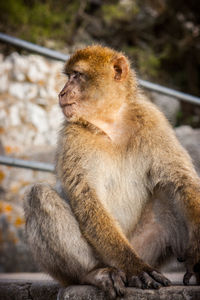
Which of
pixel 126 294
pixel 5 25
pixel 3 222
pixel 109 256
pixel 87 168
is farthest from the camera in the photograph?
pixel 5 25

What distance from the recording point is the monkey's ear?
92.1 inches

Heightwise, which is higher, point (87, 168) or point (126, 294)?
point (87, 168)

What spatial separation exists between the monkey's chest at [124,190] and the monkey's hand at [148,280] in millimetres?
444

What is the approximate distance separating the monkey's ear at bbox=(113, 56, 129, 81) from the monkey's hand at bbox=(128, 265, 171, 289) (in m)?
1.10

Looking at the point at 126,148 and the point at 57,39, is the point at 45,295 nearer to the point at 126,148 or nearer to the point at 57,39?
the point at 126,148

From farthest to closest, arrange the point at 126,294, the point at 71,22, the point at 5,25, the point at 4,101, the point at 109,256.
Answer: the point at 71,22
the point at 5,25
the point at 4,101
the point at 109,256
the point at 126,294

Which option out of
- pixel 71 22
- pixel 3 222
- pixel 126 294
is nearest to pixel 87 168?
pixel 126 294

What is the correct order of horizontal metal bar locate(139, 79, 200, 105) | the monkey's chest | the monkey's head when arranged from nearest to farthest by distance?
the monkey's chest
the monkey's head
horizontal metal bar locate(139, 79, 200, 105)

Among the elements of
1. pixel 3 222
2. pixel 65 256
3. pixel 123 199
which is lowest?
pixel 3 222

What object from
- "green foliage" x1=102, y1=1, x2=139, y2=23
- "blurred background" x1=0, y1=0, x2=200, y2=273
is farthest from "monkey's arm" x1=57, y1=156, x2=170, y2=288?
"green foliage" x1=102, y1=1, x2=139, y2=23

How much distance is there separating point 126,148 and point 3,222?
231cm

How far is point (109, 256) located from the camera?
1818 millimetres

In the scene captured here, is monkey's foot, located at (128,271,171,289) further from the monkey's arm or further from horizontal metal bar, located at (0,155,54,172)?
horizontal metal bar, located at (0,155,54,172)

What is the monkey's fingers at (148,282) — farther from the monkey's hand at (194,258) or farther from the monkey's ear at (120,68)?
the monkey's ear at (120,68)
